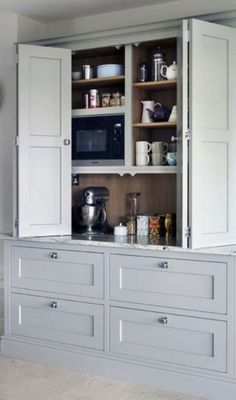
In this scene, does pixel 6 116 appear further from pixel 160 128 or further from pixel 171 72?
pixel 171 72

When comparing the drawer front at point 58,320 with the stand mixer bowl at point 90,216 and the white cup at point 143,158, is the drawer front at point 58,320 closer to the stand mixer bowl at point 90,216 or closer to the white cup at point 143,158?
the stand mixer bowl at point 90,216

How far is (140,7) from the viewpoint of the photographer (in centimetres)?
365

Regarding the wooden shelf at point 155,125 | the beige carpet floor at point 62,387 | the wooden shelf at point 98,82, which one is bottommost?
the beige carpet floor at point 62,387

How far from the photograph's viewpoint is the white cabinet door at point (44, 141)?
342 centimetres

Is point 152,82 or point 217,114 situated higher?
point 152,82

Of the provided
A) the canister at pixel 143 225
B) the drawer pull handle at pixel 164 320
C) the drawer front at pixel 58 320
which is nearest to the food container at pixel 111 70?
the canister at pixel 143 225

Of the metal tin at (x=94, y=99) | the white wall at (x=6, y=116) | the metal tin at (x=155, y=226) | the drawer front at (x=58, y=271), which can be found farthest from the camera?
the white wall at (x=6, y=116)

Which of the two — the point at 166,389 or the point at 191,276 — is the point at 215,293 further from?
the point at 166,389

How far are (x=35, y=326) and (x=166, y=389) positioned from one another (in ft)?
3.25

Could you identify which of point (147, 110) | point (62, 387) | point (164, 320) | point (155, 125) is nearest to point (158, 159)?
point (155, 125)

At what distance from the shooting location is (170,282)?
9.98 feet

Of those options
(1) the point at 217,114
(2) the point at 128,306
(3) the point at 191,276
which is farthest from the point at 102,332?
(1) the point at 217,114

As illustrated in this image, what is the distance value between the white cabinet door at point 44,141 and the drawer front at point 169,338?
77 centimetres

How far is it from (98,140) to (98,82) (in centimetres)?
42
